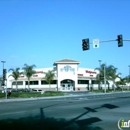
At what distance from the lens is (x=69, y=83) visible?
276ft

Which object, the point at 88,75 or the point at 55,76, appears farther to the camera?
the point at 88,75

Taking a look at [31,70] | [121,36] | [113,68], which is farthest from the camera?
[113,68]

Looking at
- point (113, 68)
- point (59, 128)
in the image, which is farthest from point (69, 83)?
point (59, 128)

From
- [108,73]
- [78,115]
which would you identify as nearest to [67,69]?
[108,73]

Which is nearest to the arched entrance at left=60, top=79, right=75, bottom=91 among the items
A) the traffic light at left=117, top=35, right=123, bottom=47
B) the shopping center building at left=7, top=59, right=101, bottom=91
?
the shopping center building at left=7, top=59, right=101, bottom=91

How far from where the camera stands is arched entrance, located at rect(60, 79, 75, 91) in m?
83.3

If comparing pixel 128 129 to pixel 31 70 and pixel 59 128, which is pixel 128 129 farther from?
pixel 31 70

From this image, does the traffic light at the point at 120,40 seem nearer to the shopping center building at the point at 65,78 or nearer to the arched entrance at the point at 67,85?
the shopping center building at the point at 65,78

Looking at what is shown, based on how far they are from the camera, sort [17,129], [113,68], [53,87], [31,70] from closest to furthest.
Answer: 1. [17,129]
2. [31,70]
3. [53,87]
4. [113,68]

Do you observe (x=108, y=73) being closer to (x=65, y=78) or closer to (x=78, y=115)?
(x=65, y=78)

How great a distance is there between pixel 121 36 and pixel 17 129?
1359cm

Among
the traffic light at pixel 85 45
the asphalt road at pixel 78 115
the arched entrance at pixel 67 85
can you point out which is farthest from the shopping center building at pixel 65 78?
the traffic light at pixel 85 45

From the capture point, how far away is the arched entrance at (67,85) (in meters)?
83.3

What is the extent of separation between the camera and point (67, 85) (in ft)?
→ 275
